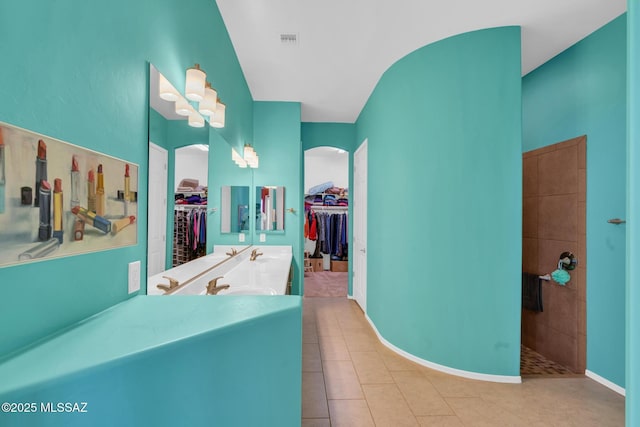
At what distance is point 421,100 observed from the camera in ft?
8.58

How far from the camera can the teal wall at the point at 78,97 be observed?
0.65 metres

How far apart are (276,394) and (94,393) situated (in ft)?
1.60

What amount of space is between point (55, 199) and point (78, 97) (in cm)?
31

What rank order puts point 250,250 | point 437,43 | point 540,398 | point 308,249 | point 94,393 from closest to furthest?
point 94,393 < point 540,398 < point 437,43 < point 250,250 < point 308,249

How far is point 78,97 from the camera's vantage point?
828mm

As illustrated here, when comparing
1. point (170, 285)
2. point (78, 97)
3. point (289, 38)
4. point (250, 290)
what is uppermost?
point (289, 38)

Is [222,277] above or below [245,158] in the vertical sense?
below

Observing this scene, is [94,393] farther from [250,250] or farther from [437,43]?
[437,43]

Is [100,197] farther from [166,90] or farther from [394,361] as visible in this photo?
[394,361]

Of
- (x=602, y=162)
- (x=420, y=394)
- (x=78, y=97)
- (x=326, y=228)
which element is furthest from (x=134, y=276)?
(x=326, y=228)

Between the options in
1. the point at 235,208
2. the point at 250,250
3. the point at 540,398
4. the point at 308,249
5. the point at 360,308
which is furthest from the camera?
the point at 308,249
